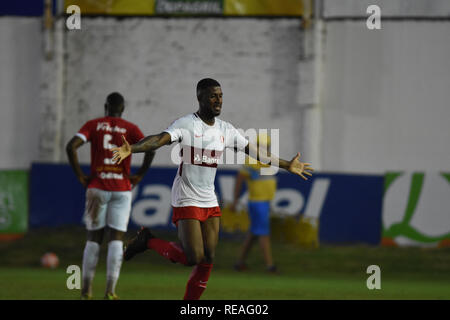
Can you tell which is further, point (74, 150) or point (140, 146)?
point (74, 150)

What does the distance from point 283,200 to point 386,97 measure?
14.9 ft

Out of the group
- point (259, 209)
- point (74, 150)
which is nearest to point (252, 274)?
point (259, 209)

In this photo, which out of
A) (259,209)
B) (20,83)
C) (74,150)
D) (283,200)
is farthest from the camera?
(20,83)

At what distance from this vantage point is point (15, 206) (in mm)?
16672

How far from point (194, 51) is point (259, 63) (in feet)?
5.11

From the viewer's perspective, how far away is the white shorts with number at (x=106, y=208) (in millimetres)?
9477

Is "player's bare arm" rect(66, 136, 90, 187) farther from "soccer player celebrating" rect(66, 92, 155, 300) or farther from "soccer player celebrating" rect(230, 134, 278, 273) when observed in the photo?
"soccer player celebrating" rect(230, 134, 278, 273)

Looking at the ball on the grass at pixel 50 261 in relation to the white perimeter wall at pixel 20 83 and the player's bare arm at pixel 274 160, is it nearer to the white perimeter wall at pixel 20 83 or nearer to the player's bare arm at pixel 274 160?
the white perimeter wall at pixel 20 83

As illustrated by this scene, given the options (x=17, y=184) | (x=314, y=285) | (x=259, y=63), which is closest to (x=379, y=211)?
(x=314, y=285)

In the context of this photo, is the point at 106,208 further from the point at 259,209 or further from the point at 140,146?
the point at 259,209

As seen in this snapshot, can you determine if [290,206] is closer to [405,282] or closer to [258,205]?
[258,205]

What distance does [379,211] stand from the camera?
51.4 ft

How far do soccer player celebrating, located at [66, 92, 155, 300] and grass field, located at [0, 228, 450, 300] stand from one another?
52 centimetres

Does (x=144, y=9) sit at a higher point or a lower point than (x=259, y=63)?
higher
